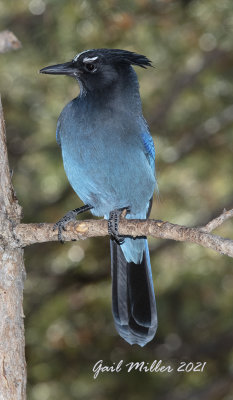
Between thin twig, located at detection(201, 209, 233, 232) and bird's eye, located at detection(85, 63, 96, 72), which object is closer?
thin twig, located at detection(201, 209, 233, 232)

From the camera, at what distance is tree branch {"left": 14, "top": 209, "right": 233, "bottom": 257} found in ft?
7.60

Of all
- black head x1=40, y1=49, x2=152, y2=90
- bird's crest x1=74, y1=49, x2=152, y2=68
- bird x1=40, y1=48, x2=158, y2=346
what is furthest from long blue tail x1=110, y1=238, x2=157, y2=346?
bird's crest x1=74, y1=49, x2=152, y2=68

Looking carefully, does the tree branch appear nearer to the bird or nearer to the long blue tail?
the bird

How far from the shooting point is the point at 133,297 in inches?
137

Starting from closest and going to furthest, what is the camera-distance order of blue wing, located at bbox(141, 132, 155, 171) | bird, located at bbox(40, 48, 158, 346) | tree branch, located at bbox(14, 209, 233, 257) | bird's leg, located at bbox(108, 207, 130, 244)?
tree branch, located at bbox(14, 209, 233, 257) → bird's leg, located at bbox(108, 207, 130, 244) → bird, located at bbox(40, 48, 158, 346) → blue wing, located at bbox(141, 132, 155, 171)

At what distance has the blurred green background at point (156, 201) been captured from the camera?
401cm

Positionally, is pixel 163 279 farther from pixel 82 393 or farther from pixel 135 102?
pixel 135 102

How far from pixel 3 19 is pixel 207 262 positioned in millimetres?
2156

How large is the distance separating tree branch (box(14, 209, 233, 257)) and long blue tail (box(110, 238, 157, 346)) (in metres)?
0.80

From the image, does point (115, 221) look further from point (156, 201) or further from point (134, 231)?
point (156, 201)

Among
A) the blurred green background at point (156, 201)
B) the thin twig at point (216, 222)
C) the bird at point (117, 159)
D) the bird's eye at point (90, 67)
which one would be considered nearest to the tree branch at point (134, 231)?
the thin twig at point (216, 222)

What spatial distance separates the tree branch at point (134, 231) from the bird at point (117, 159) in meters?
0.45

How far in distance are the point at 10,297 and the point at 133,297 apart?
3.71 ft

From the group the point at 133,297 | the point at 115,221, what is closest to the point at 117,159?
the point at 115,221
